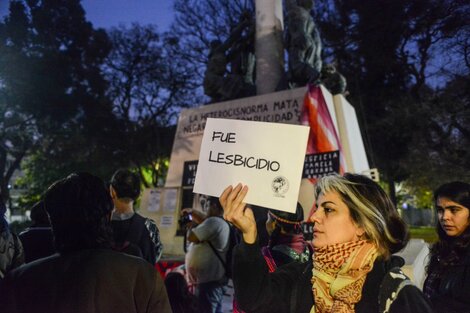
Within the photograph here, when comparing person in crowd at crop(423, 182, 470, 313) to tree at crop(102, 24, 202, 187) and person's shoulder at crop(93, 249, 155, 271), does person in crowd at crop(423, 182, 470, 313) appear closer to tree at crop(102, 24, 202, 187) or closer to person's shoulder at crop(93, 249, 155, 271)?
person's shoulder at crop(93, 249, 155, 271)

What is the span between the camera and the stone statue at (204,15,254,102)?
416 inches

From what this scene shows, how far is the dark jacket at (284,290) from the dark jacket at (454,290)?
59cm

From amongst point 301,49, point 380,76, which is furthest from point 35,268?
point 380,76

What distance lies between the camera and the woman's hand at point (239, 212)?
5.45 feet

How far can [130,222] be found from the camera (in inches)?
115

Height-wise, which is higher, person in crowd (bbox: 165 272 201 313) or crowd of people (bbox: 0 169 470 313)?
crowd of people (bbox: 0 169 470 313)

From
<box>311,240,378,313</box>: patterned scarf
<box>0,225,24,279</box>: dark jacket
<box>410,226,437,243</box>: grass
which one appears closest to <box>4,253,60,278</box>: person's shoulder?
<box>0,225,24,279</box>: dark jacket

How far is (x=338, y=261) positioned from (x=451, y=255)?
1.10 meters

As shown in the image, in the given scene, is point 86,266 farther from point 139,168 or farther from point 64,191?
point 139,168

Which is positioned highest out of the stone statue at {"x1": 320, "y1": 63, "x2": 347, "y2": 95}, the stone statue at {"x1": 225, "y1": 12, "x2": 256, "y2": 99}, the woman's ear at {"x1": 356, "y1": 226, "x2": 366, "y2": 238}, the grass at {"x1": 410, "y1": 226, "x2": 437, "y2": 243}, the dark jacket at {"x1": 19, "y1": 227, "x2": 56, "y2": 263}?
the stone statue at {"x1": 225, "y1": 12, "x2": 256, "y2": 99}

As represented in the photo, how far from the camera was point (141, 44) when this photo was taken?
24.8 meters

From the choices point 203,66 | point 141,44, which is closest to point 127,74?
point 141,44

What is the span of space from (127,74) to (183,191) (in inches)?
638

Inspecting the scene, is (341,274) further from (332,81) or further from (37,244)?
(332,81)
